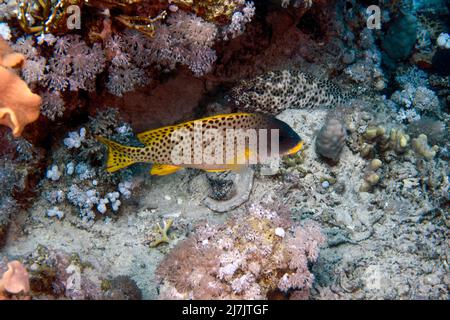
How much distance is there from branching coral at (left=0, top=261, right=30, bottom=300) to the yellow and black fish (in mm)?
1498

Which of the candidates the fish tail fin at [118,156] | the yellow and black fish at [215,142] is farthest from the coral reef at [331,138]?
the fish tail fin at [118,156]

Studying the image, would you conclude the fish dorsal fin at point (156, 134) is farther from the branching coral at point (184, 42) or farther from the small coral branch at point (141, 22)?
the small coral branch at point (141, 22)

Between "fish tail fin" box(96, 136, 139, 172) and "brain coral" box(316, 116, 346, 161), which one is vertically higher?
"brain coral" box(316, 116, 346, 161)

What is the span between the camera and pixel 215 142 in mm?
3971

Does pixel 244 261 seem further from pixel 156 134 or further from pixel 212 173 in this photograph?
pixel 212 173

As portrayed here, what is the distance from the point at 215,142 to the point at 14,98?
6.22 ft

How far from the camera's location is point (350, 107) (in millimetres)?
5387

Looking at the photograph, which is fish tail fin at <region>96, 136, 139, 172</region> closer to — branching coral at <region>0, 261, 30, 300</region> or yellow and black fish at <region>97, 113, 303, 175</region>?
yellow and black fish at <region>97, 113, 303, 175</region>

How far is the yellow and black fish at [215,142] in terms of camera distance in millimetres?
3914

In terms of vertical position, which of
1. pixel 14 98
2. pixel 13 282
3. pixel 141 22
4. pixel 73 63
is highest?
pixel 141 22

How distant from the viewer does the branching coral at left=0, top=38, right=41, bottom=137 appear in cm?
321

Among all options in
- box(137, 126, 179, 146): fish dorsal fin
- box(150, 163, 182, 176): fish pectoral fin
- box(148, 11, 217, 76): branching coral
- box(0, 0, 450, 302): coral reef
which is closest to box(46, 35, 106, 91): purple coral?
box(0, 0, 450, 302): coral reef

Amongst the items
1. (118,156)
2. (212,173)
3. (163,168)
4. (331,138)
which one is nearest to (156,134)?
(163,168)

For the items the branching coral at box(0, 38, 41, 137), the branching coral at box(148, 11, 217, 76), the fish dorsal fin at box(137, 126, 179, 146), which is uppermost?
the branching coral at box(148, 11, 217, 76)
